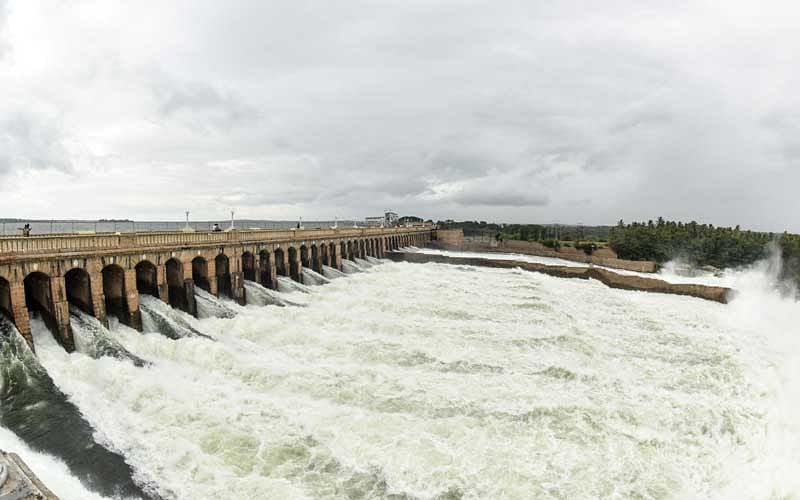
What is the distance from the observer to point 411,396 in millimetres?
17688

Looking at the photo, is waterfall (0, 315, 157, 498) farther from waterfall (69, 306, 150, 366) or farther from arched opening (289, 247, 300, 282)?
arched opening (289, 247, 300, 282)

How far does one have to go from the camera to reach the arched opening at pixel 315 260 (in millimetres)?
49188

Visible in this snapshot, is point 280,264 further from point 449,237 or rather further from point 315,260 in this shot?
point 449,237

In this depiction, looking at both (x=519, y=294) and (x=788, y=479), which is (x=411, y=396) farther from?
(x=519, y=294)

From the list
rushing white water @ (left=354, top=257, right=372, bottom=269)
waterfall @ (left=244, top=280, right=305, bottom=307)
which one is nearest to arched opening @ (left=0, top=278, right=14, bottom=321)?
waterfall @ (left=244, top=280, right=305, bottom=307)

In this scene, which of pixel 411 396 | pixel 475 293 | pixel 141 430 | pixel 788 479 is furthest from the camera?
pixel 475 293

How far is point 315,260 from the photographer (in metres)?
49.6

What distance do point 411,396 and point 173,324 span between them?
14.1 m

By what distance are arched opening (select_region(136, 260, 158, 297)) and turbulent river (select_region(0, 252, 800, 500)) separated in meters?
3.10

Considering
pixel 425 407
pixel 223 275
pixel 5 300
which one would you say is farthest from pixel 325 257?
pixel 425 407

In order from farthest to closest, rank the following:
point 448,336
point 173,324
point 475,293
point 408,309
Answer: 1. point 475,293
2. point 408,309
3. point 448,336
4. point 173,324

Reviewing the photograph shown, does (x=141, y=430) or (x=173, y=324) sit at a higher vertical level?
(x=173, y=324)

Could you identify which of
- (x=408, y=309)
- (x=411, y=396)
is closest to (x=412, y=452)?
(x=411, y=396)

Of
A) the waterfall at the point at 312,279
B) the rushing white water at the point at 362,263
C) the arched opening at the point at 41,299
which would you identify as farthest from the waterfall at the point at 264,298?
the rushing white water at the point at 362,263
